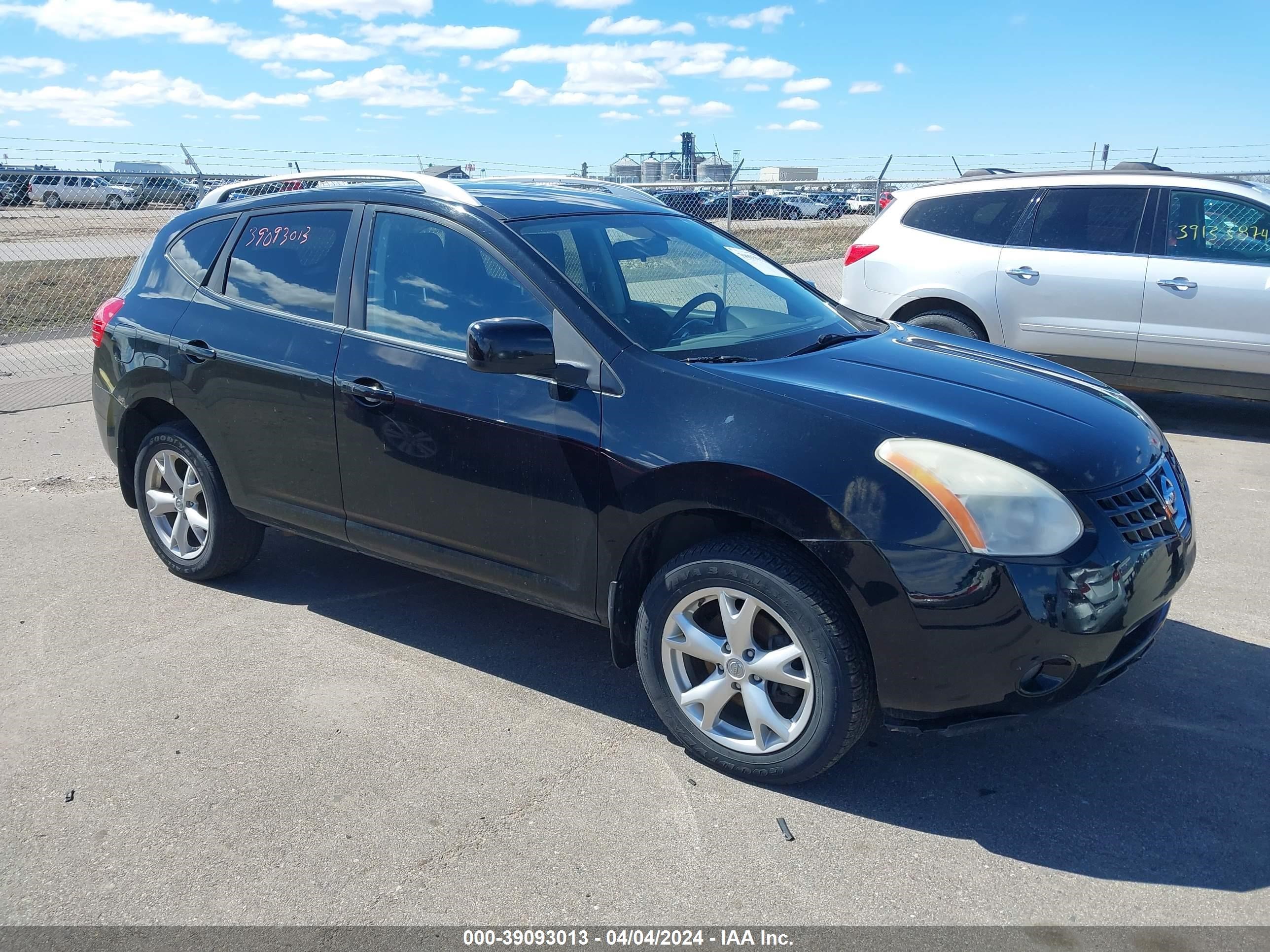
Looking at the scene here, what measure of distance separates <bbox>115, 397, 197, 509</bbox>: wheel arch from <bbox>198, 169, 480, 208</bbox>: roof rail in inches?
38.0

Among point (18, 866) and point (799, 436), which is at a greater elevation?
point (799, 436)

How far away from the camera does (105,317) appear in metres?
5.02

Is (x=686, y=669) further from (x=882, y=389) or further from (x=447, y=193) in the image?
(x=447, y=193)

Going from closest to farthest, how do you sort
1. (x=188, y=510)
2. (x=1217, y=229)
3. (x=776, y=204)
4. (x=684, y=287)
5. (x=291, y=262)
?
(x=684, y=287) → (x=291, y=262) → (x=188, y=510) → (x=1217, y=229) → (x=776, y=204)

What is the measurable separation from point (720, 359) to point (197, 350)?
2.39 meters

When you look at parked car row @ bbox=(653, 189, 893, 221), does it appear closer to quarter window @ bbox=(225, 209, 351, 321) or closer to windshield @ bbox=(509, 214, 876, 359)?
windshield @ bbox=(509, 214, 876, 359)

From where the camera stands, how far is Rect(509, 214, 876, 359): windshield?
3729 millimetres

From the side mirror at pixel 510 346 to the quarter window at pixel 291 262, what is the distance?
1.02 m

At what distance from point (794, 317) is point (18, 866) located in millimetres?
3127

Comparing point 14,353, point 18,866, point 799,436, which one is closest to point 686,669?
point 799,436

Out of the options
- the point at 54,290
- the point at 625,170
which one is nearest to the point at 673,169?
the point at 625,170

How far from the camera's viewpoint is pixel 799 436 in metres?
3.10

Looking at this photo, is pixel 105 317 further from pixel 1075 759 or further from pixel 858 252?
pixel 858 252

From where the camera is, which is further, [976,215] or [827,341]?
[976,215]
